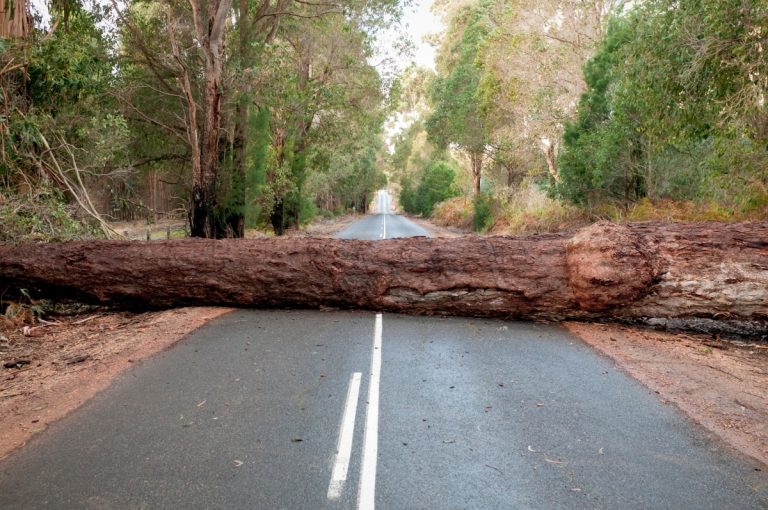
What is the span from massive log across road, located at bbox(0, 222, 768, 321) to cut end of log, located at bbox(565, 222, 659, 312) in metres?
0.02

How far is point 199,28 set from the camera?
14133mm

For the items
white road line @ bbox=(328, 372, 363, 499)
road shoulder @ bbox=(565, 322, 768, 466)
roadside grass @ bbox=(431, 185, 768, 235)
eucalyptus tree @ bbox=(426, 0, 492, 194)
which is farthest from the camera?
eucalyptus tree @ bbox=(426, 0, 492, 194)

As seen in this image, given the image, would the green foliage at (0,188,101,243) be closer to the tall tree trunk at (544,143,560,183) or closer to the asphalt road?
the asphalt road

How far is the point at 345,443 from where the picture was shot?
4.04 m

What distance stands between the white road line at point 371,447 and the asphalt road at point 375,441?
0.01 meters

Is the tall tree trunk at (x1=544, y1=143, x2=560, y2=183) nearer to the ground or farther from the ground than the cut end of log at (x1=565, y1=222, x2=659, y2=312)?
farther from the ground

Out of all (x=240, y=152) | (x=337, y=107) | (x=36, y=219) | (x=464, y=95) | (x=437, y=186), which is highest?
(x=464, y=95)

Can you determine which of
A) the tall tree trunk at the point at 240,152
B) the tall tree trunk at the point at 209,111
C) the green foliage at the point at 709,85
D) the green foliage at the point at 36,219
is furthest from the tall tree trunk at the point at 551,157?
the green foliage at the point at 36,219

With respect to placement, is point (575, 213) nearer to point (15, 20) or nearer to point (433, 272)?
point (433, 272)

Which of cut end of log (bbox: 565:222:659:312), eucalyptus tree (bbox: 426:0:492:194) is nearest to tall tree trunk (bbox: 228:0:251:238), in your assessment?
cut end of log (bbox: 565:222:659:312)

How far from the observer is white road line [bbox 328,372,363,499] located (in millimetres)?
3451

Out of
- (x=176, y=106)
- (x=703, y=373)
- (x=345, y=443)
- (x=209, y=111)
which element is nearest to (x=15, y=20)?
(x=209, y=111)

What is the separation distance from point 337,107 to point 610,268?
1759 centimetres

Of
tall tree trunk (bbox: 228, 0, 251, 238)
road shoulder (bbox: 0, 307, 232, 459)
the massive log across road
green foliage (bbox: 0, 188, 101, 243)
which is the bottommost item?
road shoulder (bbox: 0, 307, 232, 459)
